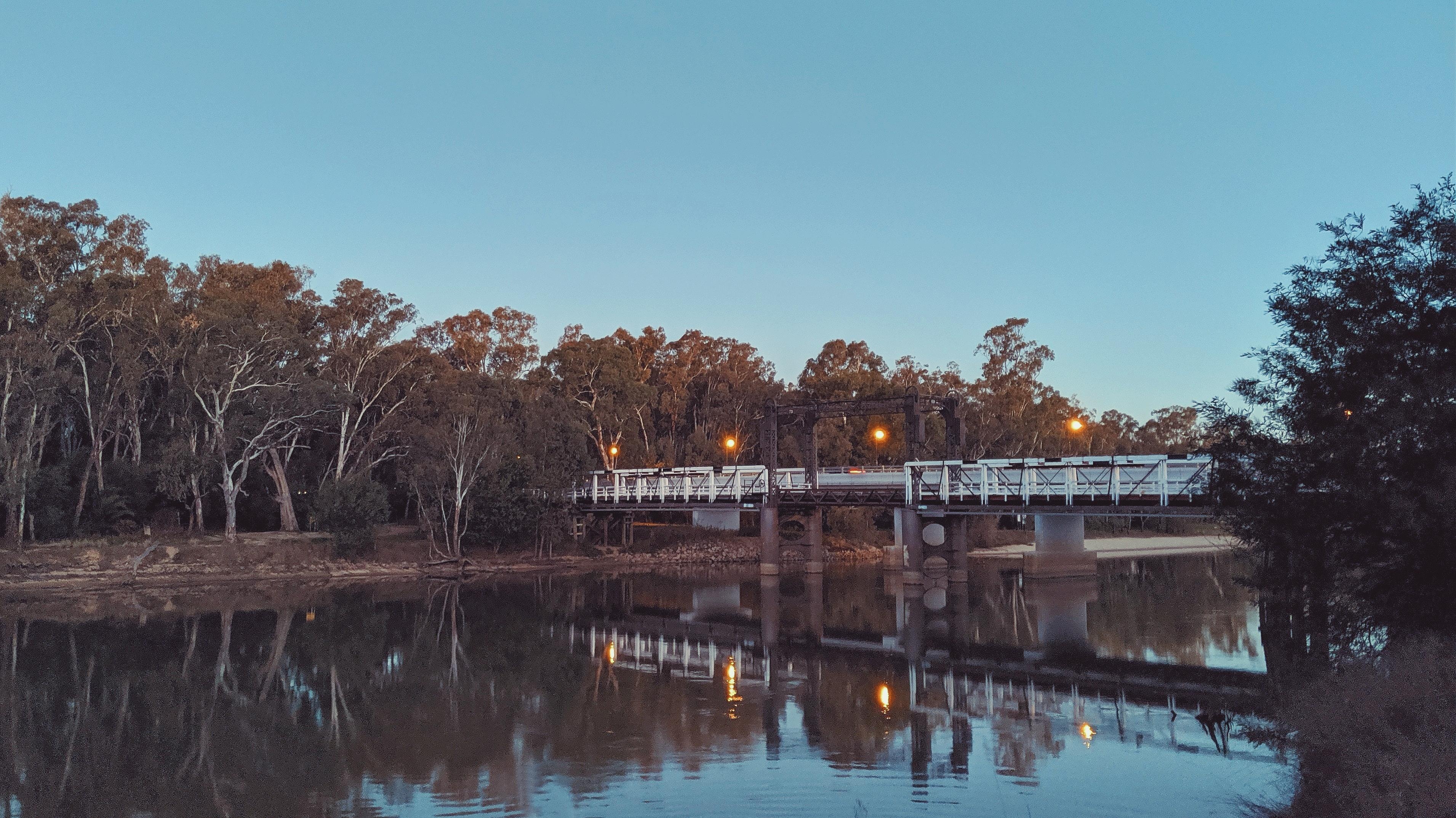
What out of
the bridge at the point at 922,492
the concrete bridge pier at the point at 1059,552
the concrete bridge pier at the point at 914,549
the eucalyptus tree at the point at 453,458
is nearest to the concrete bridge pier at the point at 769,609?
the bridge at the point at 922,492

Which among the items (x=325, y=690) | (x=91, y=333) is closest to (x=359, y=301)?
(x=91, y=333)

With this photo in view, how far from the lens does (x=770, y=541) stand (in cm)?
3831

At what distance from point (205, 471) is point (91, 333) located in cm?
699

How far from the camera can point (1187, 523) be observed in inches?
2596

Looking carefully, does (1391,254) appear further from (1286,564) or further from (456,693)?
(456,693)

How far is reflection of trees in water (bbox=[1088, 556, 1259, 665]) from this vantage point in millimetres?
22547

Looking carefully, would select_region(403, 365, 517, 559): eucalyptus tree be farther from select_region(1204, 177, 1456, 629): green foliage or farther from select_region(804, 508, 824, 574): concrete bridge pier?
select_region(1204, 177, 1456, 629): green foliage

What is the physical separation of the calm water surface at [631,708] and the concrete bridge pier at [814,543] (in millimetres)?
7237

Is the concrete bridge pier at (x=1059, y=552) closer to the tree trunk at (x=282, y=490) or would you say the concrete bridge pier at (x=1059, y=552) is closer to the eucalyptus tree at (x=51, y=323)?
the tree trunk at (x=282, y=490)

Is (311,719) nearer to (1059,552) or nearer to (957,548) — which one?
(957,548)

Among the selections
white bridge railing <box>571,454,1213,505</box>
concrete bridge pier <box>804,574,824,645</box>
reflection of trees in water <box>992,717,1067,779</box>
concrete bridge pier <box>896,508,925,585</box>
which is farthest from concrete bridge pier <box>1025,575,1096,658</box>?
reflection of trees in water <box>992,717,1067,779</box>

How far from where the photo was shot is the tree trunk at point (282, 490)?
42.0 meters

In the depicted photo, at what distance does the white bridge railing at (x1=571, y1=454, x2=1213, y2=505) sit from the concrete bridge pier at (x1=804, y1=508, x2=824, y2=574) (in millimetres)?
1301

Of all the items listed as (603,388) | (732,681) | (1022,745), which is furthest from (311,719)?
(603,388)
